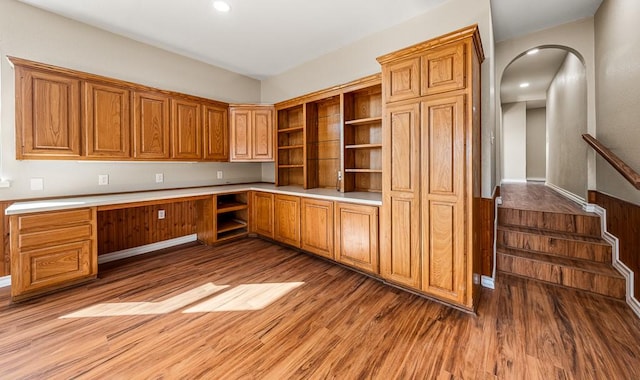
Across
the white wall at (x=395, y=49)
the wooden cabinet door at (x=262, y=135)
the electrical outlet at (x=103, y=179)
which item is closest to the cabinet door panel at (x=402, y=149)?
the white wall at (x=395, y=49)

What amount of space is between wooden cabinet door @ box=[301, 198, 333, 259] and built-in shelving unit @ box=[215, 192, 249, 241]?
1.31 meters

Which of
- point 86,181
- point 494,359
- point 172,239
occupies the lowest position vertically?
point 494,359

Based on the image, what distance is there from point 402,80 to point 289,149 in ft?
8.35

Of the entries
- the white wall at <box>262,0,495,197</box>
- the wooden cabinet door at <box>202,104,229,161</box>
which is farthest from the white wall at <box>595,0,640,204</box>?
the wooden cabinet door at <box>202,104,229,161</box>

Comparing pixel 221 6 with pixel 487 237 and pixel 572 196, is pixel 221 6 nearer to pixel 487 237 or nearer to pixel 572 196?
pixel 487 237

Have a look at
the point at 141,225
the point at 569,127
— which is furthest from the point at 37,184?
the point at 569,127

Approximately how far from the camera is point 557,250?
2.77m

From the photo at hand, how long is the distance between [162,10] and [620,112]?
192 inches

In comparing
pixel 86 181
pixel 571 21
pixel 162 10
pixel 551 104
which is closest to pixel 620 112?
pixel 571 21

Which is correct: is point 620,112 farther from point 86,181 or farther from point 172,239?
point 86,181

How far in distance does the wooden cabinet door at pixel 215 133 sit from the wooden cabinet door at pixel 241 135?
110mm

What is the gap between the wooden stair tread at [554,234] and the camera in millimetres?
2714

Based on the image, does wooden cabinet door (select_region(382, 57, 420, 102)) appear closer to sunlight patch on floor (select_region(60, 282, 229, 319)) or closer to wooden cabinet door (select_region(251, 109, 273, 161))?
wooden cabinet door (select_region(251, 109, 273, 161))

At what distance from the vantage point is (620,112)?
2488mm
